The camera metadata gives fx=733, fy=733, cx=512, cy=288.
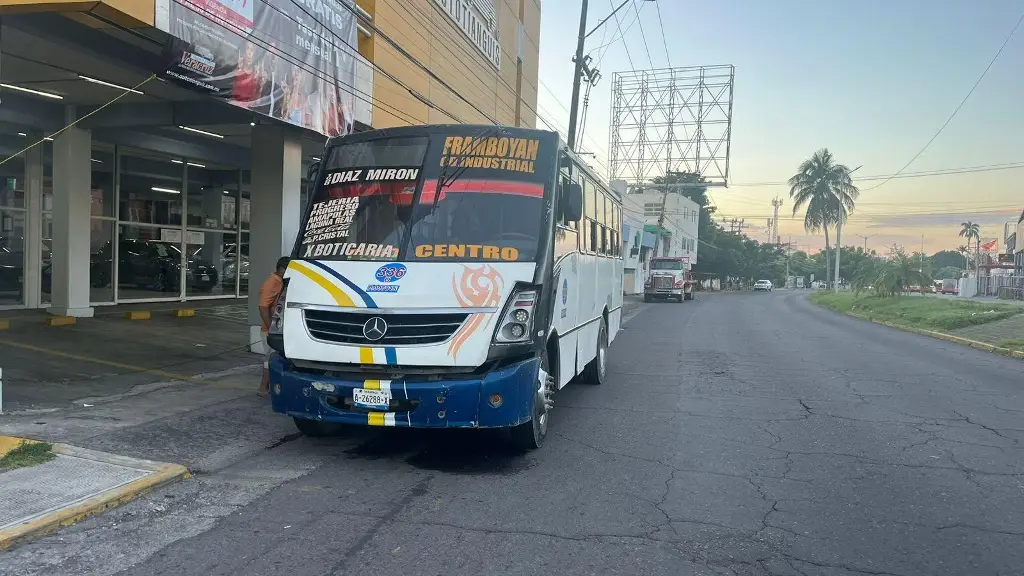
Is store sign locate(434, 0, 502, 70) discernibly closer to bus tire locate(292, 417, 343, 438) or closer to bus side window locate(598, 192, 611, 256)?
bus side window locate(598, 192, 611, 256)

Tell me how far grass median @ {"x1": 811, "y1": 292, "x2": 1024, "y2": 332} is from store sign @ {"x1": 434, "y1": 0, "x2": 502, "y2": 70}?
643 inches

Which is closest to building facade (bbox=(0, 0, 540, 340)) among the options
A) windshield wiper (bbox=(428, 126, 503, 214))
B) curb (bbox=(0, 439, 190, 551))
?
windshield wiper (bbox=(428, 126, 503, 214))

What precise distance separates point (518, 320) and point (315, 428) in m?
2.51

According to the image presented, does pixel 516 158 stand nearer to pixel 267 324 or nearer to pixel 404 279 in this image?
pixel 404 279

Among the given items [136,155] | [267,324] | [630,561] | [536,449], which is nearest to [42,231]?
[136,155]

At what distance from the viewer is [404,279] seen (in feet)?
A: 19.8

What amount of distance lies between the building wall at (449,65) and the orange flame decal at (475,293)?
26.9ft

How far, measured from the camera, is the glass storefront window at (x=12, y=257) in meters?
14.4

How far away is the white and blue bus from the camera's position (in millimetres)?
5758

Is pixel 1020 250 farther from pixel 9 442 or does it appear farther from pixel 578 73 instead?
pixel 9 442

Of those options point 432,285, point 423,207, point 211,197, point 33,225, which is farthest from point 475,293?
point 211,197

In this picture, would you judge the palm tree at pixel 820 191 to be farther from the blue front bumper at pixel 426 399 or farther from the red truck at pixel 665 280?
the blue front bumper at pixel 426 399

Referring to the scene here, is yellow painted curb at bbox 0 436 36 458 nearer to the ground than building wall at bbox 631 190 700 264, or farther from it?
nearer to the ground

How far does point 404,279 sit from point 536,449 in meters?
2.01
